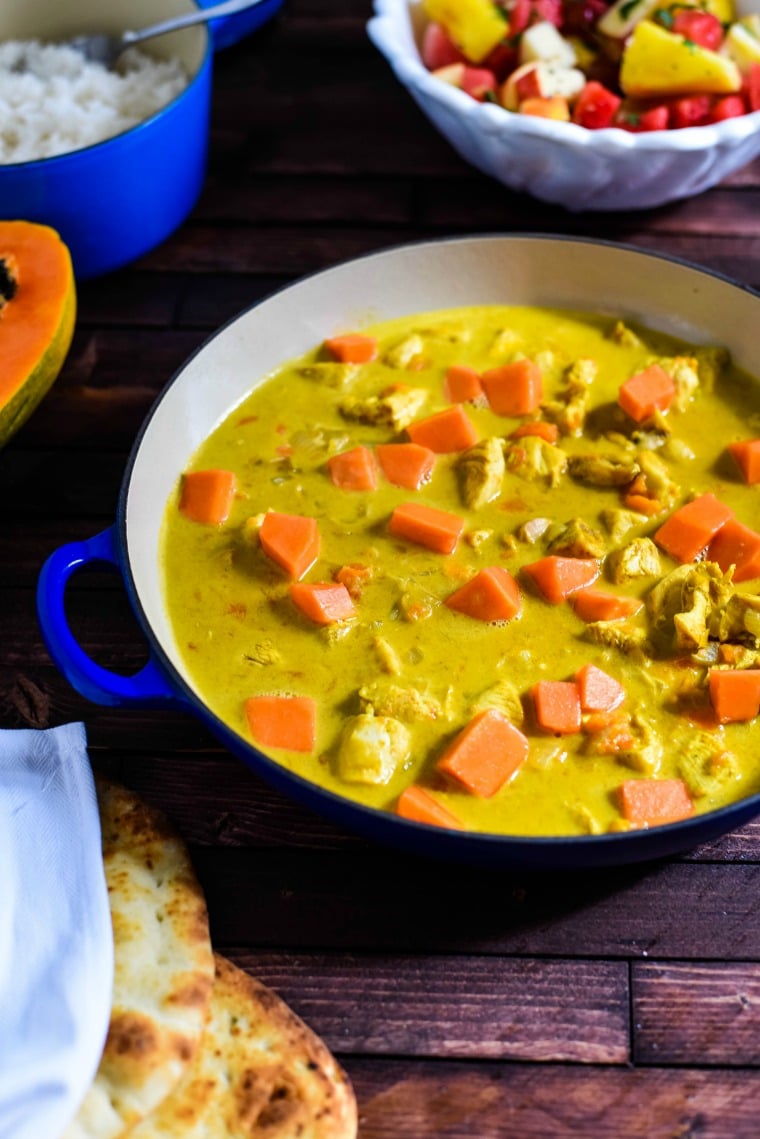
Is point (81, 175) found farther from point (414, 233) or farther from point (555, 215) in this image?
point (555, 215)

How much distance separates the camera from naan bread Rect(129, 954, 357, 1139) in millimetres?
2303

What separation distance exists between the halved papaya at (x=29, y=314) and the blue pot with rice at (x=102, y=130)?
0.75ft

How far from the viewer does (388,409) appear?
3404mm

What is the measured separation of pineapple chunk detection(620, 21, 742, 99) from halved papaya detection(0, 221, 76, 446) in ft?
6.03

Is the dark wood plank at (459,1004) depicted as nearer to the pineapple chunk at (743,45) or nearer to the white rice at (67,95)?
the white rice at (67,95)

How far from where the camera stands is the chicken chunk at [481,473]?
3.19 m

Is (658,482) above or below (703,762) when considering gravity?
above

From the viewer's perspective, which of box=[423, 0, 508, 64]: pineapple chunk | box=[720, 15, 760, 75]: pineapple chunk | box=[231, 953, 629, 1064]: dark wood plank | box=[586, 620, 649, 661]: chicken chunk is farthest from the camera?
box=[423, 0, 508, 64]: pineapple chunk

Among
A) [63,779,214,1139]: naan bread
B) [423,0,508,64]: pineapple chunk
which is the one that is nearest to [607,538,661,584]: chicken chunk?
[63,779,214,1139]: naan bread

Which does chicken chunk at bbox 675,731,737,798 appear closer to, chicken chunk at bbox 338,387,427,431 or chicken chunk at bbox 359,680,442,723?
chicken chunk at bbox 359,680,442,723

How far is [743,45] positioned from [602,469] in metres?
1.69

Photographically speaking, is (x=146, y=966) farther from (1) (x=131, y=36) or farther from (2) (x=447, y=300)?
(1) (x=131, y=36)

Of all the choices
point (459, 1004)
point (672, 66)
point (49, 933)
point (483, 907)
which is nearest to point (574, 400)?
point (672, 66)

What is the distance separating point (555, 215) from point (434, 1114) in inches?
116
